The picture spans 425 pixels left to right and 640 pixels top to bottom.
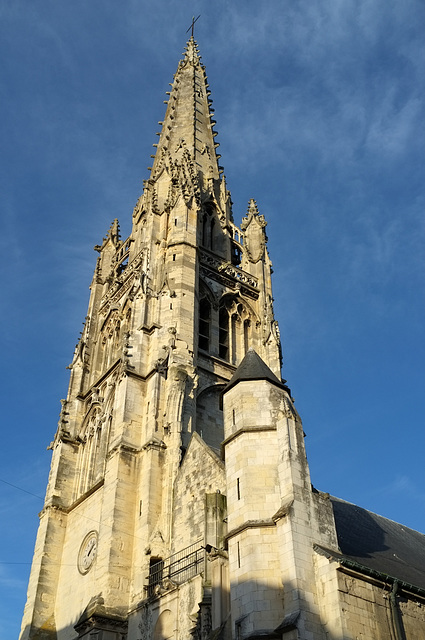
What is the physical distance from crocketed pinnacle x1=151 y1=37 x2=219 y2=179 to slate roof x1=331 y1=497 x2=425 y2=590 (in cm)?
1923

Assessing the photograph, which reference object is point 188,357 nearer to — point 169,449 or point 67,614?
point 169,449

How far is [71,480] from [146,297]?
741 cm

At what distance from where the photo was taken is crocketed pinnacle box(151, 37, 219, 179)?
36.9 metres

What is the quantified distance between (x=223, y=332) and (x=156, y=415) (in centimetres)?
780

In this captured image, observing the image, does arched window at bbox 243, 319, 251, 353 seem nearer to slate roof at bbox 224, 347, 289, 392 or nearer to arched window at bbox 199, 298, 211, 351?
arched window at bbox 199, 298, 211, 351

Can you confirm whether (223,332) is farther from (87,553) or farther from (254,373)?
(254,373)

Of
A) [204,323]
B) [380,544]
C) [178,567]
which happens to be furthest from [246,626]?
[204,323]

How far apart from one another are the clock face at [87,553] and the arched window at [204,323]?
848cm

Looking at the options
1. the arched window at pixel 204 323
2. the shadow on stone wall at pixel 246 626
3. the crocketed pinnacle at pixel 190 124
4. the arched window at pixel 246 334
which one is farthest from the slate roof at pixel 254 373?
the crocketed pinnacle at pixel 190 124

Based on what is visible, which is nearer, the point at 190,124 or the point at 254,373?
the point at 254,373

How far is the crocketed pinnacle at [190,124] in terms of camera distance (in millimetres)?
36938

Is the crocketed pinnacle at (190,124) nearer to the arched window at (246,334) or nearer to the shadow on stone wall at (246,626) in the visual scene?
the arched window at (246,334)

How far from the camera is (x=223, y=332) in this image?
1164 inches

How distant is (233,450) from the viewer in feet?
53.9
